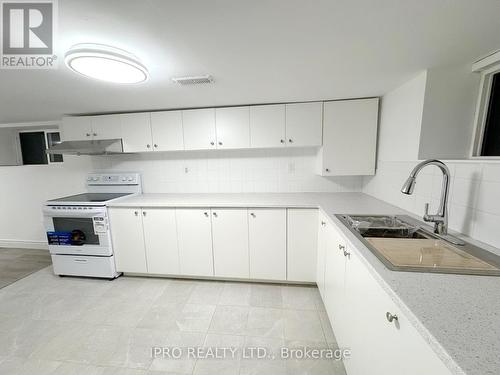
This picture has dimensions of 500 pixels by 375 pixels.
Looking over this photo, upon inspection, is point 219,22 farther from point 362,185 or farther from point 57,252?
point 57,252

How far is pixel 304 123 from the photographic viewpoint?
88.7 inches

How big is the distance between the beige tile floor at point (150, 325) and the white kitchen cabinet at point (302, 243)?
0.19 m

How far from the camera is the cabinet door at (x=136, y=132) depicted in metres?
2.48

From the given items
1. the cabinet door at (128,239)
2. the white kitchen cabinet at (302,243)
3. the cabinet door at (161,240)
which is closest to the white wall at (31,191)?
the cabinet door at (128,239)

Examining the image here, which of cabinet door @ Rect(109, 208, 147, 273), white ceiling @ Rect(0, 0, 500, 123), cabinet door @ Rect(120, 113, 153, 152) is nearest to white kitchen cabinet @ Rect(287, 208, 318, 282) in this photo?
white ceiling @ Rect(0, 0, 500, 123)

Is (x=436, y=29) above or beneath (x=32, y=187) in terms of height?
above

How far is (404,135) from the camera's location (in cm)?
175

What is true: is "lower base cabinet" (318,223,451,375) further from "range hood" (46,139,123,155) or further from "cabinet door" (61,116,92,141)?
"cabinet door" (61,116,92,141)

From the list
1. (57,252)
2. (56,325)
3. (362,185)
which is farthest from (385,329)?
(57,252)

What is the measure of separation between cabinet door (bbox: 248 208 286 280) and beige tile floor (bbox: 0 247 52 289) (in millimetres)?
2998

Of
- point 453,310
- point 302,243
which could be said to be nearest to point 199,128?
point 302,243

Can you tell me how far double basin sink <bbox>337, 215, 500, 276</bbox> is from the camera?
859 millimetres

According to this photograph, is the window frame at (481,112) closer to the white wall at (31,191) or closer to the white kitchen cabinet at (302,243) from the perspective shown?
the white kitchen cabinet at (302,243)

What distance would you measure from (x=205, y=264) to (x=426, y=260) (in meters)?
1.97
